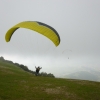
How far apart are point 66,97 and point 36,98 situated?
4345 millimetres

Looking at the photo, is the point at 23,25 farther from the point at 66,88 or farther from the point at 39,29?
the point at 66,88

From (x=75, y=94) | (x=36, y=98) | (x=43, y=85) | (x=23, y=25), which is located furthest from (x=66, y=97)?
(x=23, y=25)

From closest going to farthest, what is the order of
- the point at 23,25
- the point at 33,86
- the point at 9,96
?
the point at 9,96, the point at 23,25, the point at 33,86

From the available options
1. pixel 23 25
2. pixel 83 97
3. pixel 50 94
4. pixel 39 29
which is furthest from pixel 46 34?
pixel 83 97

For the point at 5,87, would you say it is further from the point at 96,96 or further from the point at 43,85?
the point at 96,96

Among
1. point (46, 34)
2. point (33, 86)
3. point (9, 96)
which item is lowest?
point (9, 96)

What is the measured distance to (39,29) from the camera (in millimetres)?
26453

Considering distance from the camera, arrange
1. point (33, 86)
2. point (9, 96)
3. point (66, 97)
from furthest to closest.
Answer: point (33, 86)
point (66, 97)
point (9, 96)

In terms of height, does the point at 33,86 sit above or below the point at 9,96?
above

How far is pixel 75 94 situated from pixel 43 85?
624cm

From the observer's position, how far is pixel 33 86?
29.5 meters

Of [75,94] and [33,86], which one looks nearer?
[75,94]

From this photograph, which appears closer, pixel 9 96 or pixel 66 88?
pixel 9 96

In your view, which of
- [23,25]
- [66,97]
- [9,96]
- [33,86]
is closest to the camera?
[9,96]
